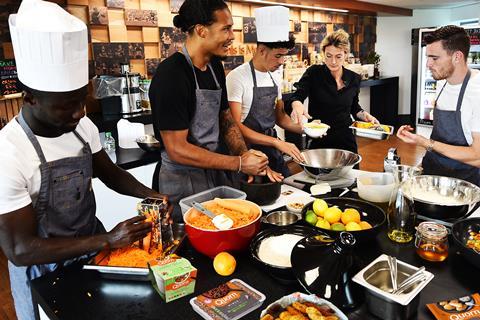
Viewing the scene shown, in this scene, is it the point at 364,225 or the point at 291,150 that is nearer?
the point at 364,225

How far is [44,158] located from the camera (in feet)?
4.43

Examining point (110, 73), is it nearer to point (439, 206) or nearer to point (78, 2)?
point (78, 2)

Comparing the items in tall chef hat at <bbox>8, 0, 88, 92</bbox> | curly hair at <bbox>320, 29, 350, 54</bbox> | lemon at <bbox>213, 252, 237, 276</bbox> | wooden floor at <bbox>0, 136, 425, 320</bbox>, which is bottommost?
wooden floor at <bbox>0, 136, 425, 320</bbox>

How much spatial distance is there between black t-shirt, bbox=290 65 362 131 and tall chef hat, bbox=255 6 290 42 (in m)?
0.68

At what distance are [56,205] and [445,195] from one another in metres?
1.58

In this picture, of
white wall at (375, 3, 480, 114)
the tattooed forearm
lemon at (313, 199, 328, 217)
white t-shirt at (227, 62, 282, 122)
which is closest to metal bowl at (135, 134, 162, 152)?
white t-shirt at (227, 62, 282, 122)

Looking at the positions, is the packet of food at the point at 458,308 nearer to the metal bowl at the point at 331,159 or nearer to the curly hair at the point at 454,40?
the metal bowl at the point at 331,159

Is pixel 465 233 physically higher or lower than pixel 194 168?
lower

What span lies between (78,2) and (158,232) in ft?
9.27

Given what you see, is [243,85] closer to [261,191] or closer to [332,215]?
[261,191]

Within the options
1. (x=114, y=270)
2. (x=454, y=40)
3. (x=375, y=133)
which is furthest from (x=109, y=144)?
(x=454, y=40)

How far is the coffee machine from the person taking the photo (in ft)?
11.1

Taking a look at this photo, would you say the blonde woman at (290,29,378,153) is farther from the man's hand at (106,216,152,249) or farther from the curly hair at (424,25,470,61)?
the man's hand at (106,216,152,249)

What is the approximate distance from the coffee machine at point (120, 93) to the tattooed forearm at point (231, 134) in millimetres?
1542
